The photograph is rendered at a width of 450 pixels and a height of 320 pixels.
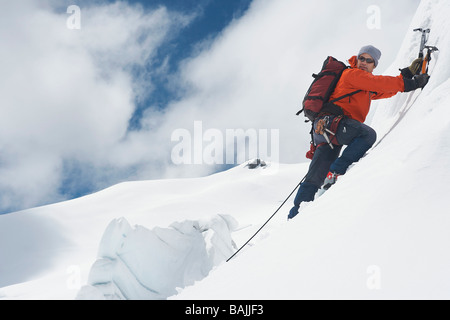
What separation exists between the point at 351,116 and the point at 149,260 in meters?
6.94

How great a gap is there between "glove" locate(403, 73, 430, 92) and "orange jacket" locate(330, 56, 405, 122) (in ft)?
0.18

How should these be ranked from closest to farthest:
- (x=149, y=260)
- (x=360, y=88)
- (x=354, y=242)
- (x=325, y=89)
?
(x=354, y=242)
(x=360, y=88)
(x=325, y=89)
(x=149, y=260)

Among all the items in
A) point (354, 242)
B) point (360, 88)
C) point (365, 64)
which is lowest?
point (354, 242)

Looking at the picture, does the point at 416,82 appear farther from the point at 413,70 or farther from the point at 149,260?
the point at 149,260

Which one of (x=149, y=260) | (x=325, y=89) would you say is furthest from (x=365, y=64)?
(x=149, y=260)

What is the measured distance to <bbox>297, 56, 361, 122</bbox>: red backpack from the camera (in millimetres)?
4203

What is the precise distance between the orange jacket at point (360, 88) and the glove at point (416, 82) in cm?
6

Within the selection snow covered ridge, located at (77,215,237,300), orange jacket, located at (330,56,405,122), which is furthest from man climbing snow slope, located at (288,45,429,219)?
snow covered ridge, located at (77,215,237,300)

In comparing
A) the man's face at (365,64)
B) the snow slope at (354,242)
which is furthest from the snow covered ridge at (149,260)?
the man's face at (365,64)

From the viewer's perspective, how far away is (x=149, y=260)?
9.31m

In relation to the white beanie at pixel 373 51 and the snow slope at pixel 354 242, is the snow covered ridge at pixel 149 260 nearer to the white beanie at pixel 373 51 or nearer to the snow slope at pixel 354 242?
the snow slope at pixel 354 242

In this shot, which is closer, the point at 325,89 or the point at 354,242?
the point at 354,242

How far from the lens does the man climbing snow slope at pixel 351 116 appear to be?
395 cm
